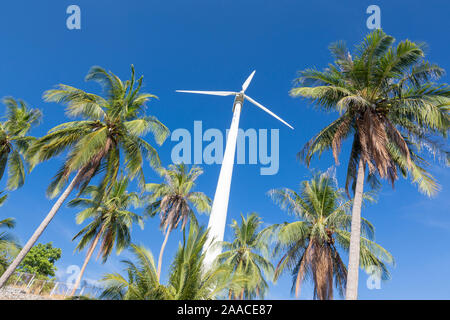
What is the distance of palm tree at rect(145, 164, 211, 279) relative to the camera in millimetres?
29219

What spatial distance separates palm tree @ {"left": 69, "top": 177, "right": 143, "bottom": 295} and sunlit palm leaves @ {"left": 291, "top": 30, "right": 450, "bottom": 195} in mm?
19553

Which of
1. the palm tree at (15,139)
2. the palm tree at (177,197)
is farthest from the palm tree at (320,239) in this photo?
the palm tree at (15,139)

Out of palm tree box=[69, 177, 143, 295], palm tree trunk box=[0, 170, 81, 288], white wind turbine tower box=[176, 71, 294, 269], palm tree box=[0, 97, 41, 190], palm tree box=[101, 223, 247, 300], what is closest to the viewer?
palm tree box=[101, 223, 247, 300]

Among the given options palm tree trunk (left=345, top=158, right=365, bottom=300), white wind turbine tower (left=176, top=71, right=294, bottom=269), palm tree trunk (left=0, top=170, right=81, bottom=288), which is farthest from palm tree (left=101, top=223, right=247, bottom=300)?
palm tree trunk (left=0, top=170, right=81, bottom=288)

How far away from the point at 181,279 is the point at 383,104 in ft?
40.5

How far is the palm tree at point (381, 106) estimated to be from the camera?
13.0 metres

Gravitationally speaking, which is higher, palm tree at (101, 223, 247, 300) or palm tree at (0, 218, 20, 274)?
palm tree at (0, 218, 20, 274)

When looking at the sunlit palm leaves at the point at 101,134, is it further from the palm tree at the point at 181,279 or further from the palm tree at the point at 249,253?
the palm tree at the point at 249,253

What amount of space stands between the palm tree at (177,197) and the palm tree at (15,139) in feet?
36.3

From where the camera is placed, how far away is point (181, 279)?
1093 centimetres

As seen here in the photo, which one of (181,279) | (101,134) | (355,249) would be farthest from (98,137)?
(355,249)

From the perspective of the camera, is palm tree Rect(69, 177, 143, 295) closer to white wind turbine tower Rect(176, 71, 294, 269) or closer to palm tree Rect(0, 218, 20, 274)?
palm tree Rect(0, 218, 20, 274)

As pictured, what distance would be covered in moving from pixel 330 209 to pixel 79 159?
633 inches
